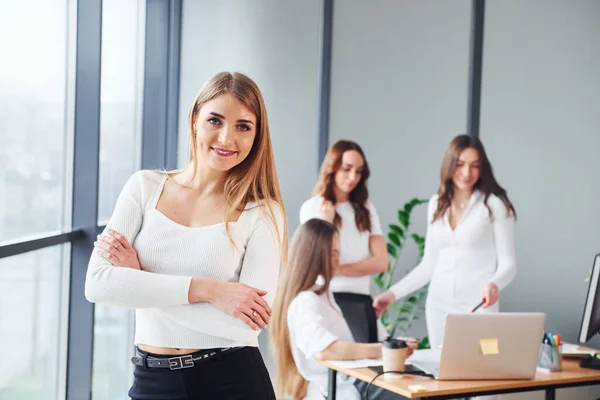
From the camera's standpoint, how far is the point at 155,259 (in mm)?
2082

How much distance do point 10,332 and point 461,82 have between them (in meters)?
3.79

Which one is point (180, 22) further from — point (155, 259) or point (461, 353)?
point (155, 259)

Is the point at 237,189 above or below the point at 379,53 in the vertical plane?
below

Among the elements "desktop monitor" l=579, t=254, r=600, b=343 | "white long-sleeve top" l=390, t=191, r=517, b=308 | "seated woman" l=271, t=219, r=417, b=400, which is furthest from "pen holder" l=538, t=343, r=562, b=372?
"white long-sleeve top" l=390, t=191, r=517, b=308

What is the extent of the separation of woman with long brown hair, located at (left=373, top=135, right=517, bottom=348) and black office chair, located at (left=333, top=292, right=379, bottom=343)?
0.27 metres

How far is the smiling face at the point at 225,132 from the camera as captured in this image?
2.12 meters

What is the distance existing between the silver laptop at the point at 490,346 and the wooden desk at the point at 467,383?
0.13ft

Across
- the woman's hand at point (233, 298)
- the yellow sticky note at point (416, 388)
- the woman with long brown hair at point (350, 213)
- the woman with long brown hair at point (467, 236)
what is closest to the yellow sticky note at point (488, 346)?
the yellow sticky note at point (416, 388)

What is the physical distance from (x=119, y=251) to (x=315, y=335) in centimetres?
154

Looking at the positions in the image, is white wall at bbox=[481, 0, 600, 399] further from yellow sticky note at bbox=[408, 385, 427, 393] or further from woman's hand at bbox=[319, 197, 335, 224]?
yellow sticky note at bbox=[408, 385, 427, 393]

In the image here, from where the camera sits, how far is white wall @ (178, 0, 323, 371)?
5.21 metres

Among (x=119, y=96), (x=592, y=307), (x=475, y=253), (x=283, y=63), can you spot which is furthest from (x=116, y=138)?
(x=592, y=307)

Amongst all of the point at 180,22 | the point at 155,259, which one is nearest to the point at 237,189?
the point at 155,259

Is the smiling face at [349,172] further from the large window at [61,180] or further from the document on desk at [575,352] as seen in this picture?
the document on desk at [575,352]
